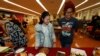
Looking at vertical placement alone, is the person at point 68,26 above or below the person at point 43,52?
above

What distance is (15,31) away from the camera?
11.6ft

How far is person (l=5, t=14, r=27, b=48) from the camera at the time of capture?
3461 mm

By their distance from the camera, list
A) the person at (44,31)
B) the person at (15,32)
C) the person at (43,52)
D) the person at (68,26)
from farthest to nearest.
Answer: the person at (15,32)
the person at (68,26)
the person at (44,31)
the person at (43,52)

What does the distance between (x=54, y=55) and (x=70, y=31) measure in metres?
1.36

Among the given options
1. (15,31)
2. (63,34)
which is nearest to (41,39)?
(63,34)

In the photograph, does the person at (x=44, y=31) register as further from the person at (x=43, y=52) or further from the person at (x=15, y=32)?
the person at (x=43, y=52)

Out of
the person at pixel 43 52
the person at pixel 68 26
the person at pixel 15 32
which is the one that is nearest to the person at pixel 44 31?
the person at pixel 68 26

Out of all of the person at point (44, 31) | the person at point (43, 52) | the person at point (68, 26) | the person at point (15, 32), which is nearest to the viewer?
the person at point (43, 52)

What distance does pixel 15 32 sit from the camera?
3.55m

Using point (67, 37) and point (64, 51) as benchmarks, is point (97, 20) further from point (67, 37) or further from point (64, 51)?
point (64, 51)

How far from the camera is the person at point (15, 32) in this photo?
3461 millimetres

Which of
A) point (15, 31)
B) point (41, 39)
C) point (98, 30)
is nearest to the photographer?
point (41, 39)

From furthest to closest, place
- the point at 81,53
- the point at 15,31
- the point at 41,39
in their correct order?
the point at 15,31
the point at 41,39
the point at 81,53

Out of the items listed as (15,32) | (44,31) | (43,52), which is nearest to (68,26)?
(44,31)
